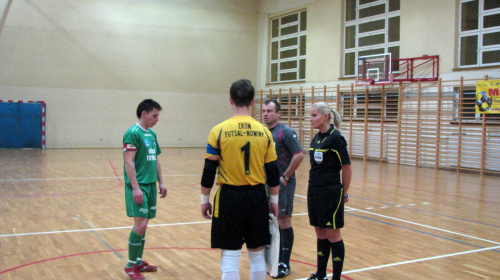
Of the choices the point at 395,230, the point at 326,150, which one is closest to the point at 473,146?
the point at 395,230

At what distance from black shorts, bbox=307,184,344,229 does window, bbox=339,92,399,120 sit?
13.3 metres

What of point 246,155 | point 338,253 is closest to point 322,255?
point 338,253

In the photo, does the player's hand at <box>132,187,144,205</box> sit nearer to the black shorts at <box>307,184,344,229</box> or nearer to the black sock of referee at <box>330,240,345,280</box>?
the black shorts at <box>307,184,344,229</box>

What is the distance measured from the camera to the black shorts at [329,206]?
4.00m

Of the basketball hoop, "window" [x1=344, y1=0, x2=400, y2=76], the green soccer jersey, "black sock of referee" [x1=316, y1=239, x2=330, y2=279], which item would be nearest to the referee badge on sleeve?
"black sock of referee" [x1=316, y1=239, x2=330, y2=279]

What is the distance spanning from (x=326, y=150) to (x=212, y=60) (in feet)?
64.2

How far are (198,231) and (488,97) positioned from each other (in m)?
10.7

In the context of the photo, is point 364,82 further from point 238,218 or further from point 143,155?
point 238,218

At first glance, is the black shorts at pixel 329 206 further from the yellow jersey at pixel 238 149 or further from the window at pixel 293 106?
the window at pixel 293 106

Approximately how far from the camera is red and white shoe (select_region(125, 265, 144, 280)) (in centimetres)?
437

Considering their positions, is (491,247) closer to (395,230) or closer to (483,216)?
(395,230)

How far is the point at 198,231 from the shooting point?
637 cm

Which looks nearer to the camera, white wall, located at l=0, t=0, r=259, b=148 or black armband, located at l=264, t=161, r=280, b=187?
black armband, located at l=264, t=161, r=280, b=187

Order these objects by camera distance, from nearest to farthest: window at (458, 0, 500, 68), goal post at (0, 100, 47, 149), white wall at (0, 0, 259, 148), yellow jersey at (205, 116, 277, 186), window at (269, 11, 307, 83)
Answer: yellow jersey at (205, 116, 277, 186)
window at (458, 0, 500, 68)
goal post at (0, 100, 47, 149)
white wall at (0, 0, 259, 148)
window at (269, 11, 307, 83)
